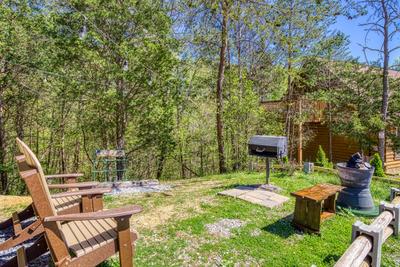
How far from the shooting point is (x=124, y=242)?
6.02ft

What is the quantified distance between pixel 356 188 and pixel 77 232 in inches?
155

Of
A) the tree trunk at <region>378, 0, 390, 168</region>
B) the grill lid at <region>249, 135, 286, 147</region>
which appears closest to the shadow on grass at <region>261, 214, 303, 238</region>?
the grill lid at <region>249, 135, 286, 147</region>

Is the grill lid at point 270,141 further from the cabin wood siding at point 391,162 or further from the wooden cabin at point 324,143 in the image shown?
the cabin wood siding at point 391,162

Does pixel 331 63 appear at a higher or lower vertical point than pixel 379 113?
higher

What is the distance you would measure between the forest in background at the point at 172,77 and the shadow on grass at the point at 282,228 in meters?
4.49

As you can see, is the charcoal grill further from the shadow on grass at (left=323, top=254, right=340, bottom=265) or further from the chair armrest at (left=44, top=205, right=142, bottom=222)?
the chair armrest at (left=44, top=205, right=142, bottom=222)

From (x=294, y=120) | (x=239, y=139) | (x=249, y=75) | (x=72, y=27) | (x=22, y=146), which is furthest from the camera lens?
(x=249, y=75)

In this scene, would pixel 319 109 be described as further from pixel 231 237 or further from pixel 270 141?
pixel 231 237

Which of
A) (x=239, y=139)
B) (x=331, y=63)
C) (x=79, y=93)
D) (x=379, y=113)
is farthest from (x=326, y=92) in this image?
(x=79, y=93)

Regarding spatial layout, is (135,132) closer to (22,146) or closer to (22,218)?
(22,218)

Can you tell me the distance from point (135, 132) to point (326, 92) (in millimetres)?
8573

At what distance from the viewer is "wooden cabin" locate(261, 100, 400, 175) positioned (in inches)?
456

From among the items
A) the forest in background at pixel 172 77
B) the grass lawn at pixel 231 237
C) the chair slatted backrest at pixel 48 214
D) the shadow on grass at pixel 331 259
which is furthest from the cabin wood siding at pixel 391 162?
the chair slatted backrest at pixel 48 214

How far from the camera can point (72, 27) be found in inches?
286
